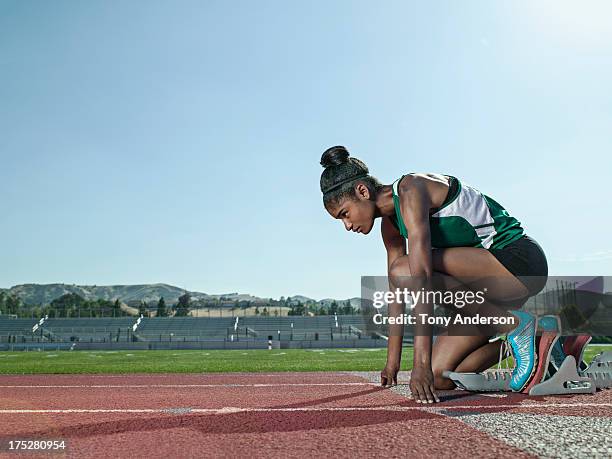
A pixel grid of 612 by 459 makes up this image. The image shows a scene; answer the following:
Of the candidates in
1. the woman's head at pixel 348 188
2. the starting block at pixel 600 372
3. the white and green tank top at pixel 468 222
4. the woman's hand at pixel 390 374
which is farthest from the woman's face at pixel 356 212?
the starting block at pixel 600 372

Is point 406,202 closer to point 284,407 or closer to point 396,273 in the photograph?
point 396,273

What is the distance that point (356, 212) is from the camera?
326 centimetres

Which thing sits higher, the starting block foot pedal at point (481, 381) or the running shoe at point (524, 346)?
the running shoe at point (524, 346)

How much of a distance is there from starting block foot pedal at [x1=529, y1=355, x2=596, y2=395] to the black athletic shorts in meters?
0.47

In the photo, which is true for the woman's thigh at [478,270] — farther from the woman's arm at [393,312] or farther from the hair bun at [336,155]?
the hair bun at [336,155]

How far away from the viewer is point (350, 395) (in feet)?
11.6

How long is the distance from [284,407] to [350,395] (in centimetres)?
74

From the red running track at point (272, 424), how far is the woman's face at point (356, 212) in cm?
99

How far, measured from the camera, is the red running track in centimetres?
183

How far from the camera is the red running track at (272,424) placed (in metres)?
1.83

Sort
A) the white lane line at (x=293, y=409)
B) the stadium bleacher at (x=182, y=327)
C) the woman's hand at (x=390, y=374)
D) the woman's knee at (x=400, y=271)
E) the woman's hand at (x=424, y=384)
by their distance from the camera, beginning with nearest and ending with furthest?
the white lane line at (x=293, y=409) → the woman's hand at (x=424, y=384) → the woman's knee at (x=400, y=271) → the woman's hand at (x=390, y=374) → the stadium bleacher at (x=182, y=327)

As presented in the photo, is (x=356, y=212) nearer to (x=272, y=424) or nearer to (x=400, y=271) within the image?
(x=400, y=271)

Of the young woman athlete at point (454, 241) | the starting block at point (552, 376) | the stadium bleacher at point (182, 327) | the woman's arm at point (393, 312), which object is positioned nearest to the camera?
the young woman athlete at point (454, 241)

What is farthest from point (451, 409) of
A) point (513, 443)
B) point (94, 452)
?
point (94, 452)
